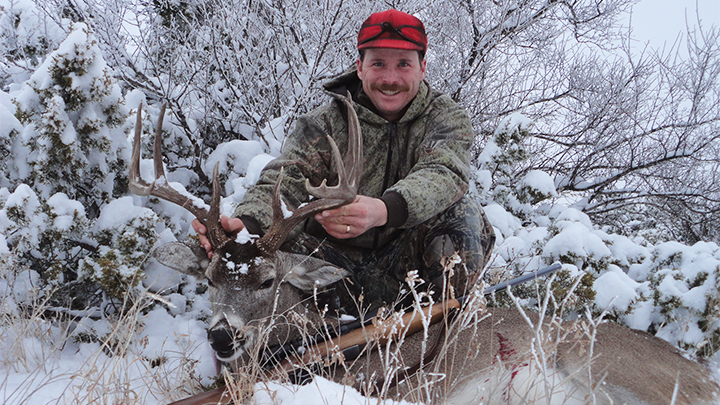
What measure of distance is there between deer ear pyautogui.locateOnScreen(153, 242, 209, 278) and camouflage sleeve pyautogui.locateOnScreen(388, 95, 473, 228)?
1.23 meters

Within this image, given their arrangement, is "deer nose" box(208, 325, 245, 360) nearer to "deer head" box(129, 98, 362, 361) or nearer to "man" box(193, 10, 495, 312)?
"deer head" box(129, 98, 362, 361)

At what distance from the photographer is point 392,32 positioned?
3.52 meters

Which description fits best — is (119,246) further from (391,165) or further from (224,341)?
(391,165)

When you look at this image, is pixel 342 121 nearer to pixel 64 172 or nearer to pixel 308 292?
pixel 308 292

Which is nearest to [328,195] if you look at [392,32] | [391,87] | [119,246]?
[391,87]

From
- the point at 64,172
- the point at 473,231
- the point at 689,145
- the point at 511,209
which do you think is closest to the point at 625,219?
the point at 689,145

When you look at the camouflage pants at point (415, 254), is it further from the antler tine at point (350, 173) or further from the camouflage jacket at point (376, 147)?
the antler tine at point (350, 173)

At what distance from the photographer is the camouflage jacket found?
3379 mm

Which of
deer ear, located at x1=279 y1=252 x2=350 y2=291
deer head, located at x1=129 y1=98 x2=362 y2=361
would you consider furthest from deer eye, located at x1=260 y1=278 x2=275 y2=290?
deer ear, located at x1=279 y1=252 x2=350 y2=291

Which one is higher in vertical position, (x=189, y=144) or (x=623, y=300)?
(x=189, y=144)

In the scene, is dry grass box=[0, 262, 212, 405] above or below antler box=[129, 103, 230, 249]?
below

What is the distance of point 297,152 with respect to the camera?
3727mm

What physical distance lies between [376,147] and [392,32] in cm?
82

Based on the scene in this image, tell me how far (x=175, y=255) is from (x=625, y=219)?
8.13 m
